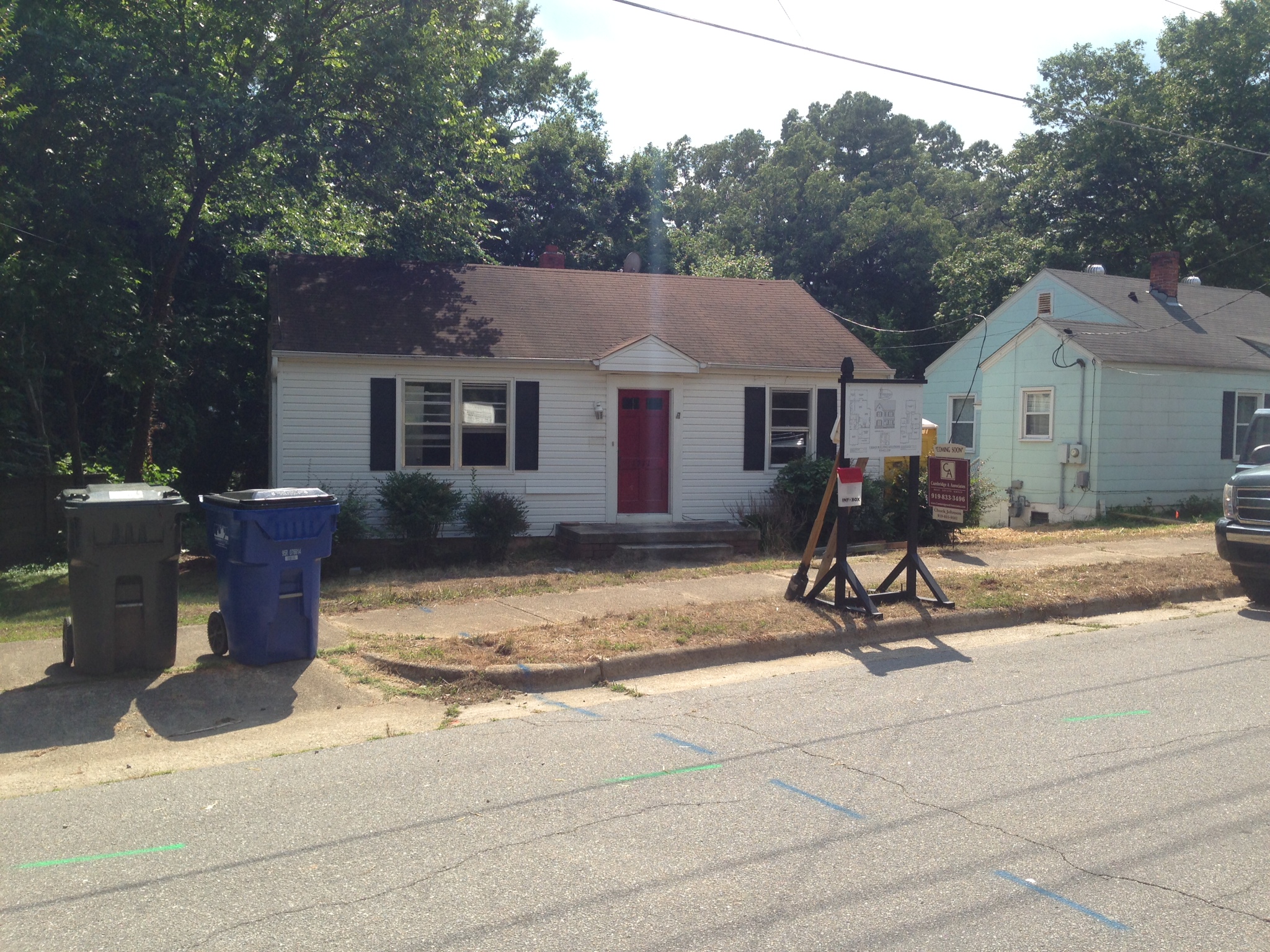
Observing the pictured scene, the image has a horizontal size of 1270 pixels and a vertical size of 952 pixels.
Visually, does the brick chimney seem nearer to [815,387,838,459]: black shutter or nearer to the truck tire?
[815,387,838,459]: black shutter

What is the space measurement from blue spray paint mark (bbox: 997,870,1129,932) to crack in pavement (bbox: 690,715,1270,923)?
0.29m

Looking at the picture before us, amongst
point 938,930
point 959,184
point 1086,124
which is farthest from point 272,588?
point 959,184

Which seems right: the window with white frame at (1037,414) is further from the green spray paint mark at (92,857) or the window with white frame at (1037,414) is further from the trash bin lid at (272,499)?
the green spray paint mark at (92,857)

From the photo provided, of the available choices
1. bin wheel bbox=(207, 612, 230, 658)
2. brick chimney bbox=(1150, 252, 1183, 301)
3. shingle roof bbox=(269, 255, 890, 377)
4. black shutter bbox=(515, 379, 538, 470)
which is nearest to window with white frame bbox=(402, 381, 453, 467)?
shingle roof bbox=(269, 255, 890, 377)

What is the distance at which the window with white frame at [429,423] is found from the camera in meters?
15.4

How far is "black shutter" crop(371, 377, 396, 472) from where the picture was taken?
15102 mm

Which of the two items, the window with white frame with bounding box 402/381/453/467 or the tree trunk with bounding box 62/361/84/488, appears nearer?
the tree trunk with bounding box 62/361/84/488

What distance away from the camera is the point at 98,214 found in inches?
550

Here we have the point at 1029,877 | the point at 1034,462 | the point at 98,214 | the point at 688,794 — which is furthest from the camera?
the point at 1034,462

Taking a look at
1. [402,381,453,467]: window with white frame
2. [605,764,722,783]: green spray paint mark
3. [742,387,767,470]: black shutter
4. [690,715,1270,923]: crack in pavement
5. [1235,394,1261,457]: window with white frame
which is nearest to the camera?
[690,715,1270,923]: crack in pavement

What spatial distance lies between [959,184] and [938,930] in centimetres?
5397

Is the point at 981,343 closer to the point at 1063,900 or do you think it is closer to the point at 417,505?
the point at 417,505

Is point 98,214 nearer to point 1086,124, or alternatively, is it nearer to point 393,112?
point 393,112

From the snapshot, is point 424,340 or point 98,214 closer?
point 98,214
